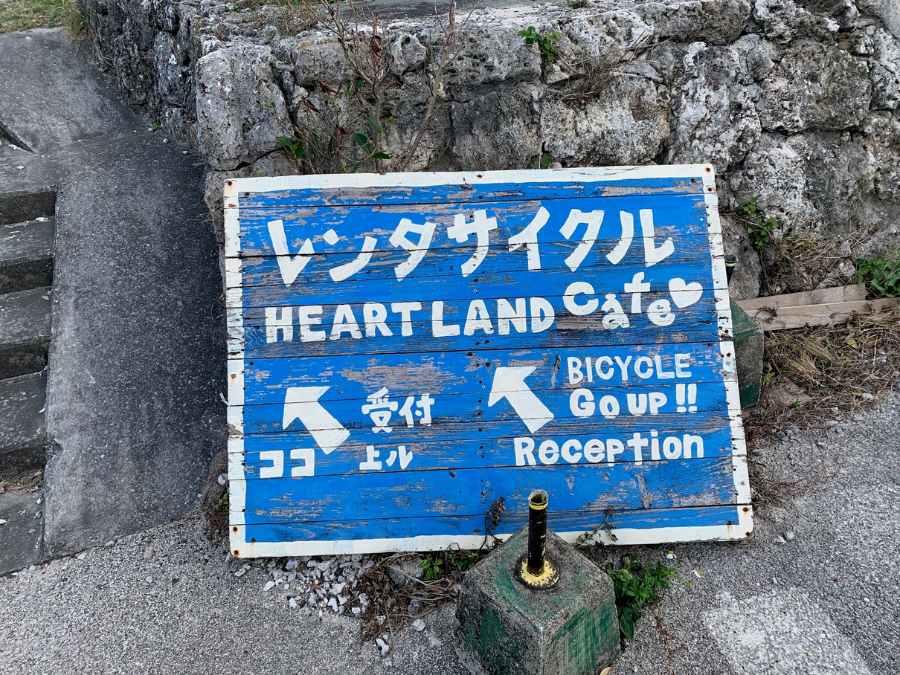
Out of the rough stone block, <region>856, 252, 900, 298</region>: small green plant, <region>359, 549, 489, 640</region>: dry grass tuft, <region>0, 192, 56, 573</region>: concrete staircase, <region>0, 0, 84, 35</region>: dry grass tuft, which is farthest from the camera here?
<region>0, 0, 84, 35</region>: dry grass tuft

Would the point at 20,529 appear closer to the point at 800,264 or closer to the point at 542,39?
the point at 542,39

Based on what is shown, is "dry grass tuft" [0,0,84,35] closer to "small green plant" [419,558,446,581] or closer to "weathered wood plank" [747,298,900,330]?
"small green plant" [419,558,446,581]

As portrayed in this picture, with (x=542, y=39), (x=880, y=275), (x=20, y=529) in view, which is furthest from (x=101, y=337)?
(x=880, y=275)

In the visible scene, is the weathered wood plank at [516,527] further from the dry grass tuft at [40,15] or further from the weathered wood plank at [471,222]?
the dry grass tuft at [40,15]

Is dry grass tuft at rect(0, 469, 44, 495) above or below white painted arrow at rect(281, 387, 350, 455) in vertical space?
below

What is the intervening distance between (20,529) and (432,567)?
6.96 ft

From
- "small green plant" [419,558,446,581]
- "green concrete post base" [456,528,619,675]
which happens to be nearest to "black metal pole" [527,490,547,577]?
"green concrete post base" [456,528,619,675]

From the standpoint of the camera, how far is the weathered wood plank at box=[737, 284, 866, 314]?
3.63m

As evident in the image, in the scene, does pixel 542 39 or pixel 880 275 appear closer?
pixel 542 39

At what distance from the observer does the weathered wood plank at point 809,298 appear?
3.63m

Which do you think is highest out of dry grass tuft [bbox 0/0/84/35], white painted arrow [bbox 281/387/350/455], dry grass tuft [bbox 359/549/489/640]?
dry grass tuft [bbox 0/0/84/35]

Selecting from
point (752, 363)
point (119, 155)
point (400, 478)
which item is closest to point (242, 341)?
point (400, 478)

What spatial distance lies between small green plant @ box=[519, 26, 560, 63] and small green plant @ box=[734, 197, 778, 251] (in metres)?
1.55

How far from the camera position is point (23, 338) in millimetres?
3379
